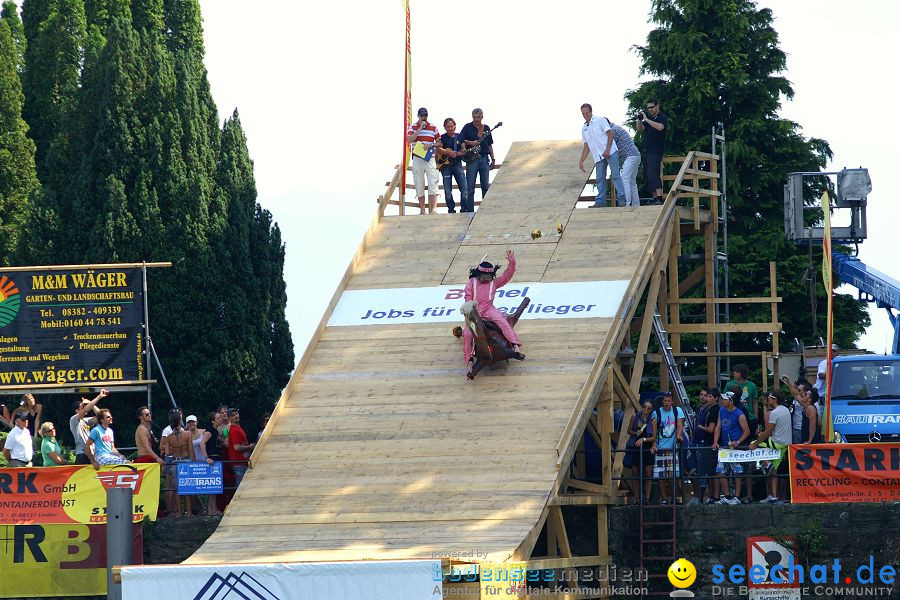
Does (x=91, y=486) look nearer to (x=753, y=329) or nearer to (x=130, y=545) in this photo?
(x=130, y=545)

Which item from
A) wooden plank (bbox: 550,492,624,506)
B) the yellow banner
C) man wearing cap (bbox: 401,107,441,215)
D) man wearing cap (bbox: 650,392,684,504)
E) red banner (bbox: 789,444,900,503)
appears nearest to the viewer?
wooden plank (bbox: 550,492,624,506)

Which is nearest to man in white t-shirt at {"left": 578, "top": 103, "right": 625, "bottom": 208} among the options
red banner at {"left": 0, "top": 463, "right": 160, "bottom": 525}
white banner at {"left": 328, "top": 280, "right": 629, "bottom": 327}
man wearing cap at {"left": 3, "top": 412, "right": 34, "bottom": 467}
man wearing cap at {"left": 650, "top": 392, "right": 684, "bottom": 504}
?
white banner at {"left": 328, "top": 280, "right": 629, "bottom": 327}

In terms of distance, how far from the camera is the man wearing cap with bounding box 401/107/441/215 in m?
25.9

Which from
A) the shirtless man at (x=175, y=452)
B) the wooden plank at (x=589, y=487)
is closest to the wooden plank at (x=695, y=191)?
the wooden plank at (x=589, y=487)

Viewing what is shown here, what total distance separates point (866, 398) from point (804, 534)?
11.2 feet

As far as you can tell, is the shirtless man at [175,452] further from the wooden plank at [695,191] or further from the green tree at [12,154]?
the green tree at [12,154]

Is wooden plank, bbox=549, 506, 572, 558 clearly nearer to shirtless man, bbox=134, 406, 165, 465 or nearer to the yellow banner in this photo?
the yellow banner

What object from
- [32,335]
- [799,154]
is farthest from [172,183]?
[799,154]

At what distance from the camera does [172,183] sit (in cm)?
3184

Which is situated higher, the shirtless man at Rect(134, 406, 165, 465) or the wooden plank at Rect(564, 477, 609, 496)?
the shirtless man at Rect(134, 406, 165, 465)

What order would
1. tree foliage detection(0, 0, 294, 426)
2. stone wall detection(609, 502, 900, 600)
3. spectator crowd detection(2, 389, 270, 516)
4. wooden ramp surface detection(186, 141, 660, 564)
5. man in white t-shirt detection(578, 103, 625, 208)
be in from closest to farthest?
wooden ramp surface detection(186, 141, 660, 564) → stone wall detection(609, 502, 900, 600) → spectator crowd detection(2, 389, 270, 516) → man in white t-shirt detection(578, 103, 625, 208) → tree foliage detection(0, 0, 294, 426)

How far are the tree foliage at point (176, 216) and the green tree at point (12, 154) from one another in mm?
3285

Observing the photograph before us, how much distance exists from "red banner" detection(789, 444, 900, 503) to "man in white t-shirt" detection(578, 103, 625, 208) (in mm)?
6392

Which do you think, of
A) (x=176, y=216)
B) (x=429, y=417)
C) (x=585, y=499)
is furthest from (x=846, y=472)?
(x=176, y=216)
